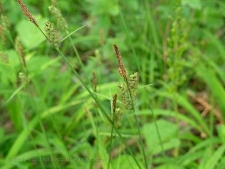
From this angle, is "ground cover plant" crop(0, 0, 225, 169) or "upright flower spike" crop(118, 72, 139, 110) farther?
"ground cover plant" crop(0, 0, 225, 169)

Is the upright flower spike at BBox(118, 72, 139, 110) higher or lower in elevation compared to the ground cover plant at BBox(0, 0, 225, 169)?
higher

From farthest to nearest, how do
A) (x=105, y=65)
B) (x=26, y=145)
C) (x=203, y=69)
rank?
(x=105, y=65), (x=203, y=69), (x=26, y=145)

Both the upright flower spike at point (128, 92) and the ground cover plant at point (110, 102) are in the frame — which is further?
the ground cover plant at point (110, 102)

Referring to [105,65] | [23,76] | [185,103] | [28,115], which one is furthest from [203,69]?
[23,76]

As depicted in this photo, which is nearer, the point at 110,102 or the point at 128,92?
the point at 128,92

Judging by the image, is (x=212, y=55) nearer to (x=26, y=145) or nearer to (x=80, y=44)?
(x=80, y=44)

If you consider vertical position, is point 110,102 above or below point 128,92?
below

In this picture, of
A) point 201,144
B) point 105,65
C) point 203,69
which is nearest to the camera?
point 201,144

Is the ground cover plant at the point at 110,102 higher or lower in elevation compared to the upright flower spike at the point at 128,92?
lower
